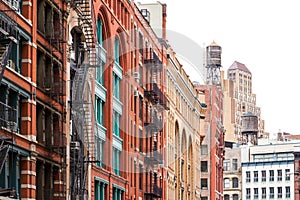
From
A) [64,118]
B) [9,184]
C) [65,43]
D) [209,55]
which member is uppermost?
[209,55]

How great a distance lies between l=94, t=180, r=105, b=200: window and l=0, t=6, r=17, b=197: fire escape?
23298 mm

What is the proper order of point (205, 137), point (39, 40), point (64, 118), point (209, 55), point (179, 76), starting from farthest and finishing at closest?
1. point (209, 55)
2. point (205, 137)
3. point (179, 76)
4. point (64, 118)
5. point (39, 40)

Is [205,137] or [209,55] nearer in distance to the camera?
[205,137]

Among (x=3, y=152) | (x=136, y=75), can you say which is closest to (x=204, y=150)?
(x=136, y=75)

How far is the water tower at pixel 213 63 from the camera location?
18488 centimetres

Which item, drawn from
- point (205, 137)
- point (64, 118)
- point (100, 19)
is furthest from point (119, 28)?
point (205, 137)

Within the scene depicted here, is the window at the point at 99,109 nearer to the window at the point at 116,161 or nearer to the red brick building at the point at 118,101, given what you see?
the red brick building at the point at 118,101

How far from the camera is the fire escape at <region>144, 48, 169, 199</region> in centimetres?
9756

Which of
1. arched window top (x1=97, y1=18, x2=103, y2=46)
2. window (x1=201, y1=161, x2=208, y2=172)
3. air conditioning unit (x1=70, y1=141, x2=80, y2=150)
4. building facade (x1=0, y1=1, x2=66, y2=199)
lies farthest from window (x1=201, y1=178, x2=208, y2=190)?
building facade (x1=0, y1=1, x2=66, y2=199)

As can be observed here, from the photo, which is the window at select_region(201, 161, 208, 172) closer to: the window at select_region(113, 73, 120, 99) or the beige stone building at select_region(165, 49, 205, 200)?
the beige stone building at select_region(165, 49, 205, 200)

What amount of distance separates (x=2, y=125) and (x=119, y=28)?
3394cm

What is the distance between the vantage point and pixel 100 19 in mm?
78125

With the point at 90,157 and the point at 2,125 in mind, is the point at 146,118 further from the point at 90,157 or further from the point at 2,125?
the point at 2,125

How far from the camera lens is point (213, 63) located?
188 metres
